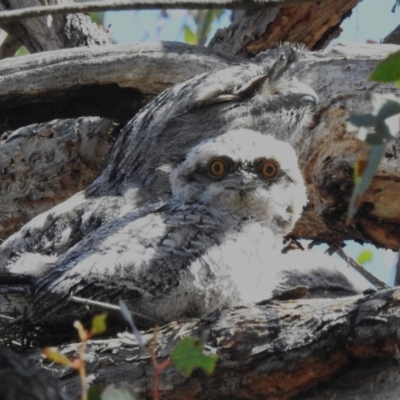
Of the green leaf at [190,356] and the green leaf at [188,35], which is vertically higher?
the green leaf at [188,35]

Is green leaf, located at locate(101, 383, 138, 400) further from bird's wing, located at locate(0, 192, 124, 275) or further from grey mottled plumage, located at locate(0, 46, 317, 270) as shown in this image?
grey mottled plumage, located at locate(0, 46, 317, 270)

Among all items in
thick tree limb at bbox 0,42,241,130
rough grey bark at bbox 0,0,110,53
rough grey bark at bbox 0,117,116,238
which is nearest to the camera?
thick tree limb at bbox 0,42,241,130

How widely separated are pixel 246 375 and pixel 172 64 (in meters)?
2.68

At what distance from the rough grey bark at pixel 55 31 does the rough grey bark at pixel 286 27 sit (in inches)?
28.1

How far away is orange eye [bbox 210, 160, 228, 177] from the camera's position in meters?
3.03

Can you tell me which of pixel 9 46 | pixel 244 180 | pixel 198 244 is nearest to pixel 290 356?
pixel 198 244

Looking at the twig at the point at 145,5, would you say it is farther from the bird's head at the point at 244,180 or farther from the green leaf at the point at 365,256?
the green leaf at the point at 365,256

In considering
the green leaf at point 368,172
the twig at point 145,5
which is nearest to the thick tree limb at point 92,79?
the twig at point 145,5

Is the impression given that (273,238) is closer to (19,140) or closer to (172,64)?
(172,64)

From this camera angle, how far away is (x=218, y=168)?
9.99ft

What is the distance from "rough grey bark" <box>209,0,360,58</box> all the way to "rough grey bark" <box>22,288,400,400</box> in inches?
114

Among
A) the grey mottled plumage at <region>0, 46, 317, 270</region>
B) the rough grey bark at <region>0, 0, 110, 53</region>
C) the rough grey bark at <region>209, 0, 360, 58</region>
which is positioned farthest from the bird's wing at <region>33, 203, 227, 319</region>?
the rough grey bark at <region>0, 0, 110, 53</region>

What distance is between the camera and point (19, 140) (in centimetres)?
489

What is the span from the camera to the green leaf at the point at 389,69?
1276mm
